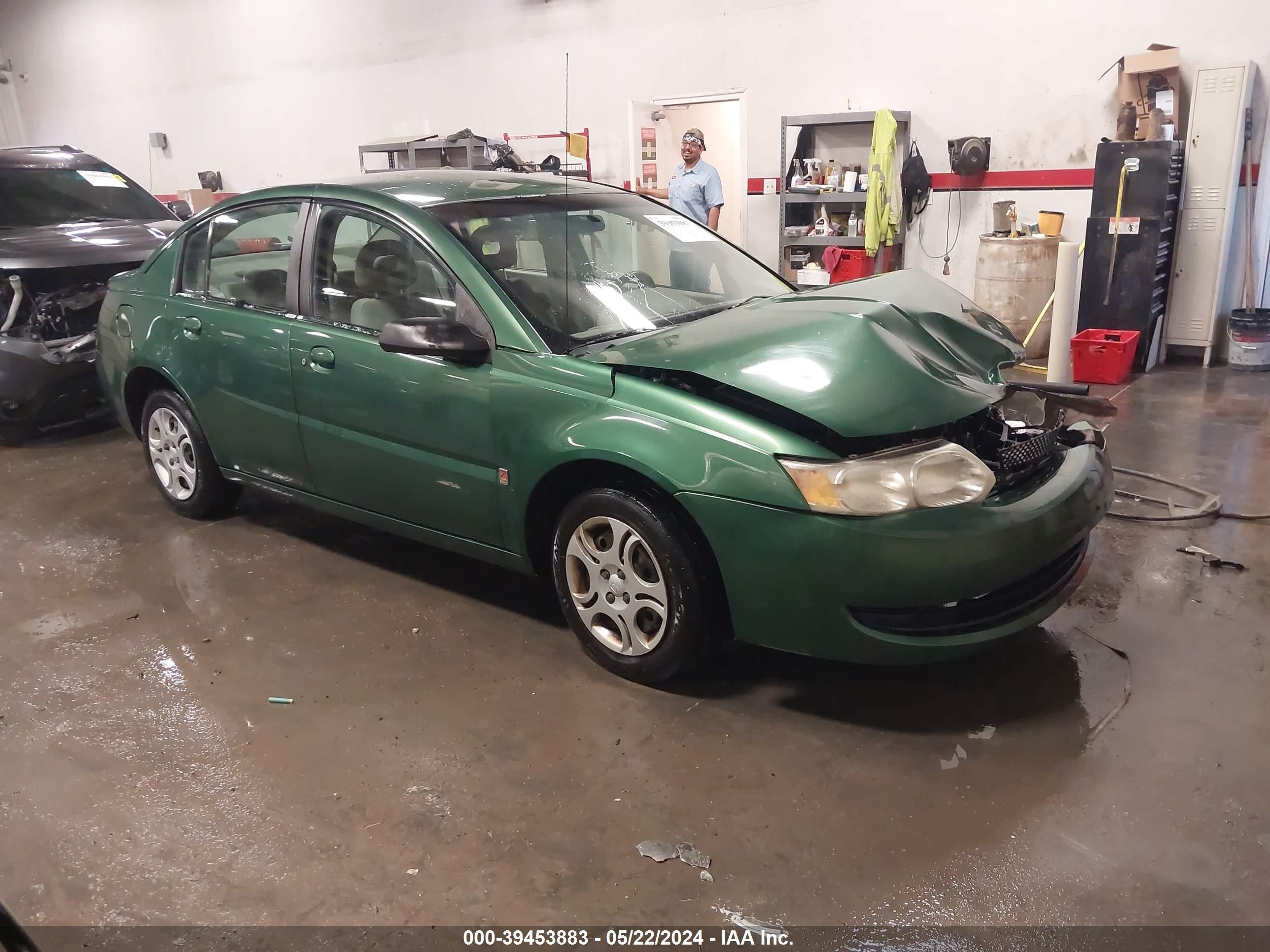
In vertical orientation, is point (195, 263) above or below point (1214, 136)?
below

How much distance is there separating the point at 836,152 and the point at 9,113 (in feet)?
44.6

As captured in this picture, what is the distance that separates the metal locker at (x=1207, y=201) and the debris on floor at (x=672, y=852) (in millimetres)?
6116

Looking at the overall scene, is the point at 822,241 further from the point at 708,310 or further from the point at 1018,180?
the point at 708,310

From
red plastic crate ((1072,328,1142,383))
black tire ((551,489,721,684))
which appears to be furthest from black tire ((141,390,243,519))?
red plastic crate ((1072,328,1142,383))

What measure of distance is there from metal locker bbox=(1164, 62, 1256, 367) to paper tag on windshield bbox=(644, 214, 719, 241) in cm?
447

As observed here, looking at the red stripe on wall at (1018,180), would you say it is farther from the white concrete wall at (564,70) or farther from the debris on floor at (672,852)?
the debris on floor at (672,852)

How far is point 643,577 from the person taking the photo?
2.43 metres

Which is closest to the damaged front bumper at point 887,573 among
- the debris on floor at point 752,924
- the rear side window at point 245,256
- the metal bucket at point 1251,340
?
the debris on floor at point 752,924

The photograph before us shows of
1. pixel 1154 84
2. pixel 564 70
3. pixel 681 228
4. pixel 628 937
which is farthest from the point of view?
pixel 564 70

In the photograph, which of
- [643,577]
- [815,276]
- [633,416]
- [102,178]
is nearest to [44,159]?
[102,178]

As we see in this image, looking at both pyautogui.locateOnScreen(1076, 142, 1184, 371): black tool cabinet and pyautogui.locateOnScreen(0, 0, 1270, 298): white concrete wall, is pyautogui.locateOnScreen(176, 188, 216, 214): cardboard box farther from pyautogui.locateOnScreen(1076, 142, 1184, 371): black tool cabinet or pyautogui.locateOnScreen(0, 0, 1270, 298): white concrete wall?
pyautogui.locateOnScreen(1076, 142, 1184, 371): black tool cabinet

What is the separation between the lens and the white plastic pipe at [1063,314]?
5.84 metres

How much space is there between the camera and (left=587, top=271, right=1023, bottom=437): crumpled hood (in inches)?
87.4

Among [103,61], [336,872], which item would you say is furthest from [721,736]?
[103,61]
